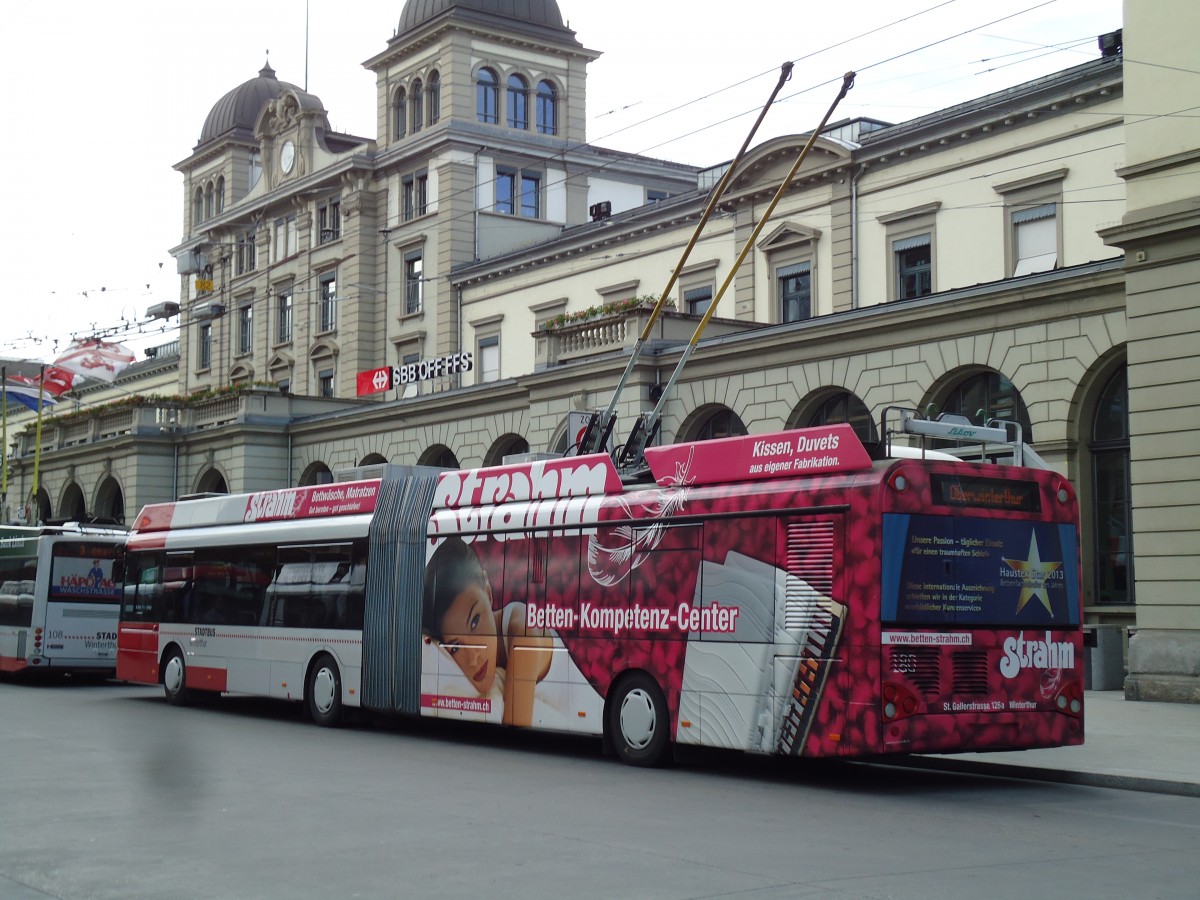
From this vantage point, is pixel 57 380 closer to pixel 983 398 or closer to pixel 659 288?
pixel 659 288

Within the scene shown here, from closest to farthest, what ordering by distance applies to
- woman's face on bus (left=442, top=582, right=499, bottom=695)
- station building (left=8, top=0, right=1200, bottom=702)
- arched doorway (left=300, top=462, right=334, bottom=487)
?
woman's face on bus (left=442, top=582, right=499, bottom=695)
station building (left=8, top=0, right=1200, bottom=702)
arched doorway (left=300, top=462, right=334, bottom=487)

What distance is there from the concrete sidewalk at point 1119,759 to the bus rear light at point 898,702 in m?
2.21

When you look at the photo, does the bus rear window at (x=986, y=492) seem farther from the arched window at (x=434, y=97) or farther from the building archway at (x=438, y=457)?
the arched window at (x=434, y=97)

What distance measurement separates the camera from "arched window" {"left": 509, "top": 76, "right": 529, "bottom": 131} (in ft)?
173

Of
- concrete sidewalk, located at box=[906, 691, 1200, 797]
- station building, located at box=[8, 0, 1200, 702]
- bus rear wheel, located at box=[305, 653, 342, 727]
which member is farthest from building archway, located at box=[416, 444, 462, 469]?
concrete sidewalk, located at box=[906, 691, 1200, 797]

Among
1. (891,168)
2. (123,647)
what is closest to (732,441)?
(123,647)

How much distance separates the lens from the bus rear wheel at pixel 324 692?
1981 centimetres

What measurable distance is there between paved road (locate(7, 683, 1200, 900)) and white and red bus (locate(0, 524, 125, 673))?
11.1m

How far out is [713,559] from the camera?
14.5 meters

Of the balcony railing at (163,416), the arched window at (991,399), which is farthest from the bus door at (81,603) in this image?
the balcony railing at (163,416)

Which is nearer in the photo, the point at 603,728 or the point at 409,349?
the point at 603,728

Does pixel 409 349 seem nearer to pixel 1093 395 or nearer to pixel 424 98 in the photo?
pixel 424 98

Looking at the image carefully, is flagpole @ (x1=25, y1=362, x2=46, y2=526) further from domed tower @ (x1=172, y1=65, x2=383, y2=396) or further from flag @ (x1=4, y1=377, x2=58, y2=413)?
domed tower @ (x1=172, y1=65, x2=383, y2=396)

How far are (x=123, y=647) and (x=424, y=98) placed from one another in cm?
3115
